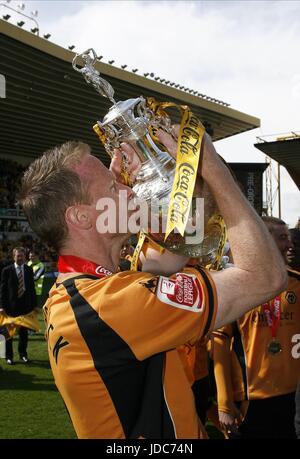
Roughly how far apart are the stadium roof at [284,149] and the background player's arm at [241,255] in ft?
77.7

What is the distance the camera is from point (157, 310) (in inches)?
49.6

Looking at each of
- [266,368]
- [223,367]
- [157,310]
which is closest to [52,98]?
[223,367]

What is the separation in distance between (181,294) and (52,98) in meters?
20.5

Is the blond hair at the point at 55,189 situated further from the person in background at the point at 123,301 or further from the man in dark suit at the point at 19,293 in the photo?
the man in dark suit at the point at 19,293

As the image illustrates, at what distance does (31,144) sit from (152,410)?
25739mm

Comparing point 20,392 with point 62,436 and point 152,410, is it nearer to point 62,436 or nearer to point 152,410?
point 62,436

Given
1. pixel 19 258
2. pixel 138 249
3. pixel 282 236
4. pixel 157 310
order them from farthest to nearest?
pixel 19 258
pixel 282 236
pixel 138 249
pixel 157 310

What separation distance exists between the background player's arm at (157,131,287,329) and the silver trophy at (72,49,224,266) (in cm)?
7

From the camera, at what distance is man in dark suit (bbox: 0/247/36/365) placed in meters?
8.33

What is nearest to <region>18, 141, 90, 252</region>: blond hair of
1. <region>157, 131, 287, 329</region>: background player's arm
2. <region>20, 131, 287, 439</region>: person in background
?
<region>20, 131, 287, 439</region>: person in background

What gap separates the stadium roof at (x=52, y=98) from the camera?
17688mm

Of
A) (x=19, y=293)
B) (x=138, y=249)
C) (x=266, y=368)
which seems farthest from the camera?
(x=19, y=293)

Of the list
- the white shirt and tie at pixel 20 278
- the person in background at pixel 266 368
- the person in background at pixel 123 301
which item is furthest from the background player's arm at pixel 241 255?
the white shirt and tie at pixel 20 278

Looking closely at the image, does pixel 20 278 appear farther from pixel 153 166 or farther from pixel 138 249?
pixel 153 166
